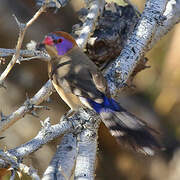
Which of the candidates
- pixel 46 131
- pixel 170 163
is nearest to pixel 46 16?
pixel 46 131

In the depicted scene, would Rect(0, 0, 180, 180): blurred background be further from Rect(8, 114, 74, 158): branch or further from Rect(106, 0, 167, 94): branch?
Rect(8, 114, 74, 158): branch

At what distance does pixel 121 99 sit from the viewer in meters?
5.18

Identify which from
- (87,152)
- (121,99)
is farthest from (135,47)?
(121,99)

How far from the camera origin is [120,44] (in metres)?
3.79

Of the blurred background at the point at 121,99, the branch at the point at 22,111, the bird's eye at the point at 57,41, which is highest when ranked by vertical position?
the bird's eye at the point at 57,41

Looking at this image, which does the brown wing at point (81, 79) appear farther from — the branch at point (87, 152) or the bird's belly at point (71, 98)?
the branch at point (87, 152)

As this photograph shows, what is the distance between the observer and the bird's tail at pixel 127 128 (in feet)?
8.69

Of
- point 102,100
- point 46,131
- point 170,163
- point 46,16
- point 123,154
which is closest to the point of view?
point 46,131

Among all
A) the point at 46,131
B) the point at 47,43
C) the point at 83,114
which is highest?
the point at 47,43

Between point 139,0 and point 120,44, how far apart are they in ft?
6.85

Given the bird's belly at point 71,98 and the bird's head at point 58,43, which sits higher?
the bird's head at point 58,43

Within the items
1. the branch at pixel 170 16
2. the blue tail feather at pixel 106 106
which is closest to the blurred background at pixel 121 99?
the branch at pixel 170 16

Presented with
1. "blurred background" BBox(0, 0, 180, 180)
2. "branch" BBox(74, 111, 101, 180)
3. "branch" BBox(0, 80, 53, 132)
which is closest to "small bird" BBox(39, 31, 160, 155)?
"branch" BBox(74, 111, 101, 180)

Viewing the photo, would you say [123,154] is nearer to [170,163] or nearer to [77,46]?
[170,163]
